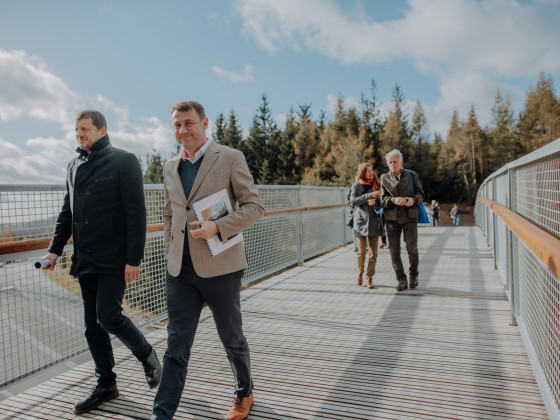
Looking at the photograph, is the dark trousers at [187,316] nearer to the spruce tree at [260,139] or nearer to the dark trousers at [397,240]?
the dark trousers at [397,240]

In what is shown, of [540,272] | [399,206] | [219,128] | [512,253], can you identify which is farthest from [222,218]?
[219,128]

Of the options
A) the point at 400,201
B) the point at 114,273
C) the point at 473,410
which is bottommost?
the point at 473,410

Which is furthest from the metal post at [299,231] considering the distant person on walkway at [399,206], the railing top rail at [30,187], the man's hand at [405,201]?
the railing top rail at [30,187]

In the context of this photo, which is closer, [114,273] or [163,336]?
[114,273]

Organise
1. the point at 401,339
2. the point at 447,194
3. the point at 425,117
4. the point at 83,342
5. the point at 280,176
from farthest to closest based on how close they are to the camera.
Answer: the point at 425,117
the point at 280,176
the point at 447,194
the point at 401,339
the point at 83,342

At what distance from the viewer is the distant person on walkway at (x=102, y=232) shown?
99.1 inches

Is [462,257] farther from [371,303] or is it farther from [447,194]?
[447,194]

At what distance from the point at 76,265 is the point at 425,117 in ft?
241

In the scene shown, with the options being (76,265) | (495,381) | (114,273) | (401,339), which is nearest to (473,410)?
(495,381)

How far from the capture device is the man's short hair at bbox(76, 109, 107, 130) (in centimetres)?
259

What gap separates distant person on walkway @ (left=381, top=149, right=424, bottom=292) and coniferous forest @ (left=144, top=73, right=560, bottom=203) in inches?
1767

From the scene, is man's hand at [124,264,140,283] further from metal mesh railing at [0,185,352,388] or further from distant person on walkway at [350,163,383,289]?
distant person on walkway at [350,163,383,289]

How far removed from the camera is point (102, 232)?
2520mm

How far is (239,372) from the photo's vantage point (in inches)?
94.4
